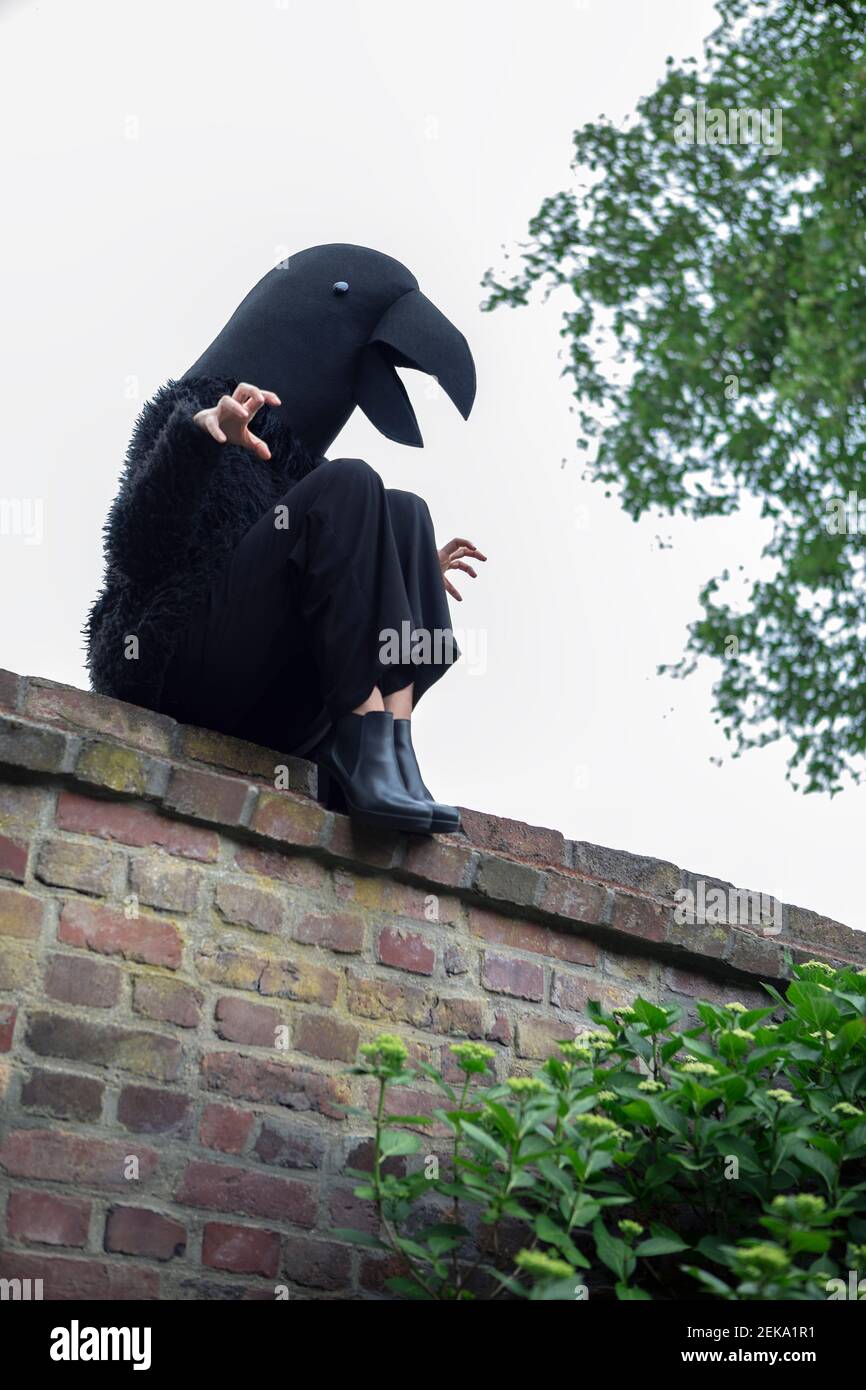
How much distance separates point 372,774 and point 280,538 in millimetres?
473

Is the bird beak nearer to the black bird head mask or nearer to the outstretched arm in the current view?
the black bird head mask

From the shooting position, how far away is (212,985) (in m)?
2.31

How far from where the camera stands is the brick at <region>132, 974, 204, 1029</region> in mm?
2234

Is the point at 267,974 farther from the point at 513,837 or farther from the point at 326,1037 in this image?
the point at 513,837

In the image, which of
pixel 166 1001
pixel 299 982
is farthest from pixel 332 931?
pixel 166 1001

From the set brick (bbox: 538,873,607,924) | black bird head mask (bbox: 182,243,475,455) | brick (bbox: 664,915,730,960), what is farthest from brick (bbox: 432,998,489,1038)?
black bird head mask (bbox: 182,243,475,455)

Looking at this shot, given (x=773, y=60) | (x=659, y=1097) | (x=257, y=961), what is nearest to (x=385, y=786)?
(x=257, y=961)

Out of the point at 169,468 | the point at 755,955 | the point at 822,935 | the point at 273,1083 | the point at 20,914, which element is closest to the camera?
the point at 20,914

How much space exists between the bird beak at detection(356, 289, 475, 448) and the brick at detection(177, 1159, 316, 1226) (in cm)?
154

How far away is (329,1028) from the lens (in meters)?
2.39

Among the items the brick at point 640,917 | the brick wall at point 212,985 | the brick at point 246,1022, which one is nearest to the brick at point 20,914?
the brick wall at point 212,985

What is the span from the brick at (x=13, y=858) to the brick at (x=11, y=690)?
27cm
